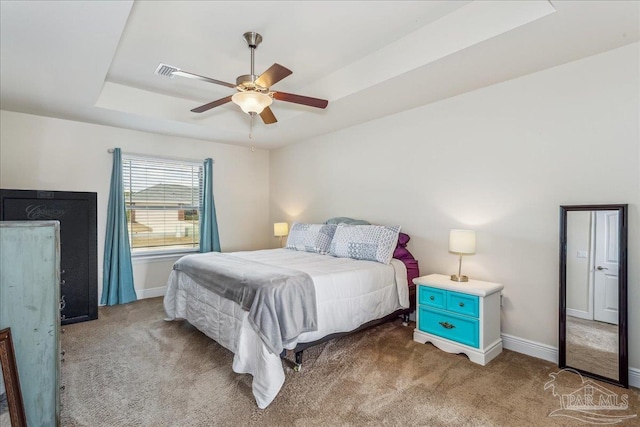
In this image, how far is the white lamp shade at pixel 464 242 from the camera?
285cm

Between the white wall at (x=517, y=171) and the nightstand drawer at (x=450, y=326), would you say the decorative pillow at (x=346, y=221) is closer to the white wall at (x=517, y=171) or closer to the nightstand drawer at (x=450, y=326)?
the white wall at (x=517, y=171)

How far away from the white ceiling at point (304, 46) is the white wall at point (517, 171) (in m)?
0.19

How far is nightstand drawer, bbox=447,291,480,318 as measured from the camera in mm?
2646

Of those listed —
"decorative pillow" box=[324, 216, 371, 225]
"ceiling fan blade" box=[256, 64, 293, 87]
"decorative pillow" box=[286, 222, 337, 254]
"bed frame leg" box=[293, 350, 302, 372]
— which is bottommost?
"bed frame leg" box=[293, 350, 302, 372]

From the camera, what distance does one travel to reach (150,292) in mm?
4668

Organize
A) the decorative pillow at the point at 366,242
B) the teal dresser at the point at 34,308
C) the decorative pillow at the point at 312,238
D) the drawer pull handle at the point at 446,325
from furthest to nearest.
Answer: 1. the decorative pillow at the point at 312,238
2. the decorative pillow at the point at 366,242
3. the drawer pull handle at the point at 446,325
4. the teal dresser at the point at 34,308

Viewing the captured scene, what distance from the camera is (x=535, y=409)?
6.54 ft

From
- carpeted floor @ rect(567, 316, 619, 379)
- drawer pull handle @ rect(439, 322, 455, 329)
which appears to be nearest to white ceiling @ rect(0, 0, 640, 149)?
carpeted floor @ rect(567, 316, 619, 379)

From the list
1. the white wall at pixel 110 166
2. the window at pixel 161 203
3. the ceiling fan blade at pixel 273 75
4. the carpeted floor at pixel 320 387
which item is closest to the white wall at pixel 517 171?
the carpeted floor at pixel 320 387

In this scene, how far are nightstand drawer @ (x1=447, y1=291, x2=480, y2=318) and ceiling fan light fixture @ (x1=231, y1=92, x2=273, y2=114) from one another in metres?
2.22

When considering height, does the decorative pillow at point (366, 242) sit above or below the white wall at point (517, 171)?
below

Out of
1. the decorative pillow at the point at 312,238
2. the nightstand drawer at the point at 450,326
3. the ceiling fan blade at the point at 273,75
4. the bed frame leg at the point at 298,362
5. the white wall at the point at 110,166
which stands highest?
the ceiling fan blade at the point at 273,75

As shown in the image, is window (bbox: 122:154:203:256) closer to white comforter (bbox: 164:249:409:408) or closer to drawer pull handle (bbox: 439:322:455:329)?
white comforter (bbox: 164:249:409:408)

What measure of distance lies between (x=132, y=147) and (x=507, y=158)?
457 centimetres
